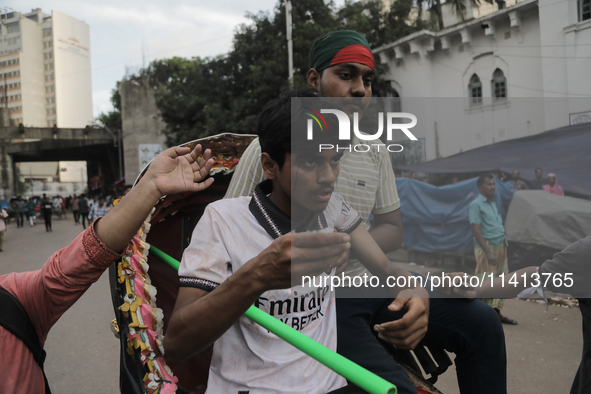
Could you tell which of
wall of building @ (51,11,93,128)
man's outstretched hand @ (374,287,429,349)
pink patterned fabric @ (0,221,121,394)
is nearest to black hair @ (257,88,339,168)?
man's outstretched hand @ (374,287,429,349)

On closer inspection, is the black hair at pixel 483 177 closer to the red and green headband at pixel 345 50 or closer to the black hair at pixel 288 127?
the black hair at pixel 288 127

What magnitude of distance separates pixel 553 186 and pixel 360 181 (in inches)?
18.8

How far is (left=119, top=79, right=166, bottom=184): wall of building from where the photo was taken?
24.4m

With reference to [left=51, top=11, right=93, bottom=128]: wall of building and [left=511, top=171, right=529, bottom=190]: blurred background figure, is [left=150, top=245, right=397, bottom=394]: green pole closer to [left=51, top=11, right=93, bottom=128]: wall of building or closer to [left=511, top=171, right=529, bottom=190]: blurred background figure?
[left=511, top=171, right=529, bottom=190]: blurred background figure

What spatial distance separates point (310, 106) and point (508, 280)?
0.56 metres

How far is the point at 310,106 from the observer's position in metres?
0.93

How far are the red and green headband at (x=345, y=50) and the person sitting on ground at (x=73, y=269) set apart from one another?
57cm

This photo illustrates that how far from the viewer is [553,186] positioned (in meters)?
0.82

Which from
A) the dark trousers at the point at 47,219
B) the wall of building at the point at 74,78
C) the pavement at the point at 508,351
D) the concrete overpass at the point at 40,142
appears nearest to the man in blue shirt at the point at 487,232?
the pavement at the point at 508,351

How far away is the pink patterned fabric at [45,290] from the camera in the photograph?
4.84ft

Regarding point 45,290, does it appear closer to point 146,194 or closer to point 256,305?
point 146,194

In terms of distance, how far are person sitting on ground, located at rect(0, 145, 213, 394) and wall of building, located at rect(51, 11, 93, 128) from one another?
14025mm

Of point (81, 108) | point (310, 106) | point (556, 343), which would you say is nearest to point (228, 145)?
point (310, 106)

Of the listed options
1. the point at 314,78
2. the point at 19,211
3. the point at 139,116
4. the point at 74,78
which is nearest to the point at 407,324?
the point at 314,78
